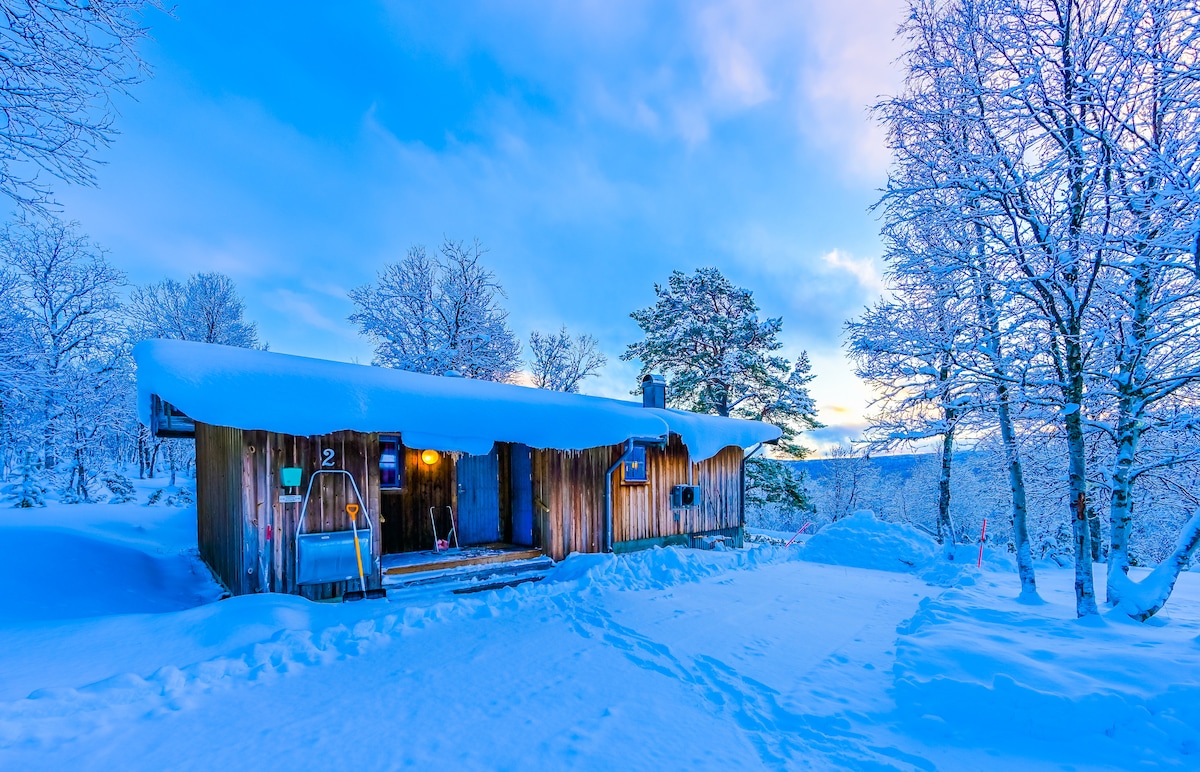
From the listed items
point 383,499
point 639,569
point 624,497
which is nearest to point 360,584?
point 383,499

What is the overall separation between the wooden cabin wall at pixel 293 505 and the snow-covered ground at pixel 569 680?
0.63 meters

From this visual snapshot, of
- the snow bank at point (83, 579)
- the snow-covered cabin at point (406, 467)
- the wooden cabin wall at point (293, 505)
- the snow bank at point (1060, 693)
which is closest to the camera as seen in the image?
the snow bank at point (1060, 693)

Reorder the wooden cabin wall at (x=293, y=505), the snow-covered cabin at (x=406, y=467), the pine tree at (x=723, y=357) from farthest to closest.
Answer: the pine tree at (x=723, y=357) < the wooden cabin wall at (x=293, y=505) < the snow-covered cabin at (x=406, y=467)

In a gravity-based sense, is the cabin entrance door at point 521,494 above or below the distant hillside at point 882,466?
above

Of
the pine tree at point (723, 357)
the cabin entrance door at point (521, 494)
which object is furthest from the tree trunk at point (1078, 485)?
the pine tree at point (723, 357)

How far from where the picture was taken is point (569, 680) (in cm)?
400

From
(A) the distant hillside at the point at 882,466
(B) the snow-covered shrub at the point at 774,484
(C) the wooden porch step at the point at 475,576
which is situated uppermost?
(C) the wooden porch step at the point at 475,576

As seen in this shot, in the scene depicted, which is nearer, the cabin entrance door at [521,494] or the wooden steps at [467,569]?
the wooden steps at [467,569]

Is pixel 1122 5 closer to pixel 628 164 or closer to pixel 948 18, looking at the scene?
pixel 948 18

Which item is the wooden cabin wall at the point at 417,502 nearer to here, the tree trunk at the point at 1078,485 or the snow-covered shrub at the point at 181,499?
the tree trunk at the point at 1078,485

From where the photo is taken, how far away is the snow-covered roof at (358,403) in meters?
5.10

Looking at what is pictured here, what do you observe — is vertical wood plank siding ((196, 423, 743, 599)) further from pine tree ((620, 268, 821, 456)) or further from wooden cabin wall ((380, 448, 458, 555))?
pine tree ((620, 268, 821, 456))

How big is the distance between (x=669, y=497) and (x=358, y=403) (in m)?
7.33

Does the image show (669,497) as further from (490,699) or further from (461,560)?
(490,699)
